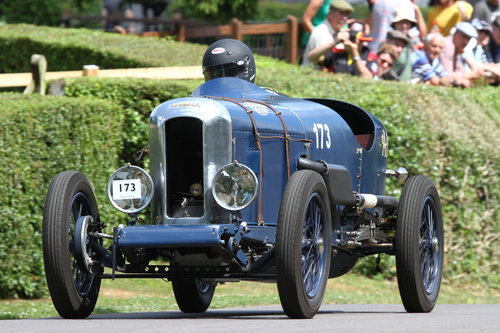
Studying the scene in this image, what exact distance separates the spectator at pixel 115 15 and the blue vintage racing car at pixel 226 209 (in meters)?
15.5

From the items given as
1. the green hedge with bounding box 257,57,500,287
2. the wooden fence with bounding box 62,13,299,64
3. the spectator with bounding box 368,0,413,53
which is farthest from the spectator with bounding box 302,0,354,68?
the wooden fence with bounding box 62,13,299,64

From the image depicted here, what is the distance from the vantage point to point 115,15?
86.2 feet

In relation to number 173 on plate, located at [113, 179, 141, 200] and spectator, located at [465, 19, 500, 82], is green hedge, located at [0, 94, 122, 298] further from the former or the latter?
spectator, located at [465, 19, 500, 82]

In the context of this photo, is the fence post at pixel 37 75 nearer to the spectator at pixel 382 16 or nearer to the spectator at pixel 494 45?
the spectator at pixel 382 16

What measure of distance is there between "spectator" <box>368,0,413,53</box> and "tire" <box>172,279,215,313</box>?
8766mm

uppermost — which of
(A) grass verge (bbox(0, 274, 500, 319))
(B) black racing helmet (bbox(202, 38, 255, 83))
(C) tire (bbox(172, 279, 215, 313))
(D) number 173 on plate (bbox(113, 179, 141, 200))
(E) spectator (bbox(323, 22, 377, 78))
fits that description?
(B) black racing helmet (bbox(202, 38, 255, 83))

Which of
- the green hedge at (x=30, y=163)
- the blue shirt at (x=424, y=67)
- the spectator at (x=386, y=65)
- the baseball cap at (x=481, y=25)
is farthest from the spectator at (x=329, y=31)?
the green hedge at (x=30, y=163)

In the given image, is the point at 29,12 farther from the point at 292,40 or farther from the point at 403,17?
the point at 403,17

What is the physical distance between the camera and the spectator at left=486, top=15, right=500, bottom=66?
62.2ft

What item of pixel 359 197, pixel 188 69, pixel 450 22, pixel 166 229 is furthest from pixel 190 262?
pixel 450 22

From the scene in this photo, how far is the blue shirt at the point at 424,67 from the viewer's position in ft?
56.5

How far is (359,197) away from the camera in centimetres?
868

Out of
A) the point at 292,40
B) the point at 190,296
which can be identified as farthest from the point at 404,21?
the point at 190,296

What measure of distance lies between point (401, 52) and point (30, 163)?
754cm
